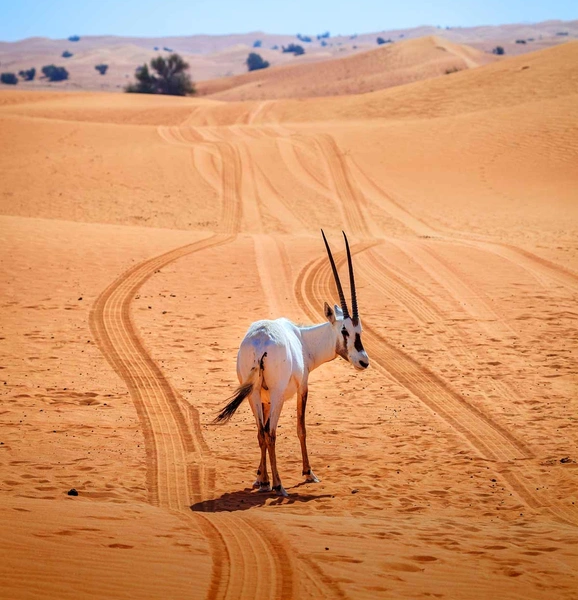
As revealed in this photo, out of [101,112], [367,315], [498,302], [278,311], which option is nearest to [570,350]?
[498,302]

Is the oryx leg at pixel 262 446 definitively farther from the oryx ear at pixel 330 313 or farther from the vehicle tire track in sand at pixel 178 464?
the oryx ear at pixel 330 313

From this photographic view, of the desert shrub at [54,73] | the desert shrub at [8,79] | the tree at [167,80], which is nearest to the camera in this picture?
the tree at [167,80]

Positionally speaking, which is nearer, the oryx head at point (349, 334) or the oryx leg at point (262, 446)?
the oryx leg at point (262, 446)

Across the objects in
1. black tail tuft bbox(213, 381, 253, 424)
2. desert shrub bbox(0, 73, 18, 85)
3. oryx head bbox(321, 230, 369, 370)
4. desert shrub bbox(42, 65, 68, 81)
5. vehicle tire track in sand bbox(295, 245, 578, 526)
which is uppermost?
desert shrub bbox(42, 65, 68, 81)

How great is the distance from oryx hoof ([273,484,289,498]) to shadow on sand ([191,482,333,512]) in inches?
1.5

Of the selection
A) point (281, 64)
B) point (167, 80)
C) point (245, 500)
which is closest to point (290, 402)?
point (245, 500)

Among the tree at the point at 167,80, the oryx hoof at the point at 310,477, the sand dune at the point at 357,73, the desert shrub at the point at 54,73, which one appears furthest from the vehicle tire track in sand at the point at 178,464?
the desert shrub at the point at 54,73

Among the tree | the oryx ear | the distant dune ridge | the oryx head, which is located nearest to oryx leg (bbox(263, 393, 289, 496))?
the oryx head

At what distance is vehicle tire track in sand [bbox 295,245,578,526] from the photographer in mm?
8841

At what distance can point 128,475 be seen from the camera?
8742 mm

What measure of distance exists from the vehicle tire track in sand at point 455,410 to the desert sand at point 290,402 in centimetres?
5

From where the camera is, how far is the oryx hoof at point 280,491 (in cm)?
836

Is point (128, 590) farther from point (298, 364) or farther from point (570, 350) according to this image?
point (570, 350)

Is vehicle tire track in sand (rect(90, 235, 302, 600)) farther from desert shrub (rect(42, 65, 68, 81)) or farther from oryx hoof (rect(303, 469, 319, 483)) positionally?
desert shrub (rect(42, 65, 68, 81))
